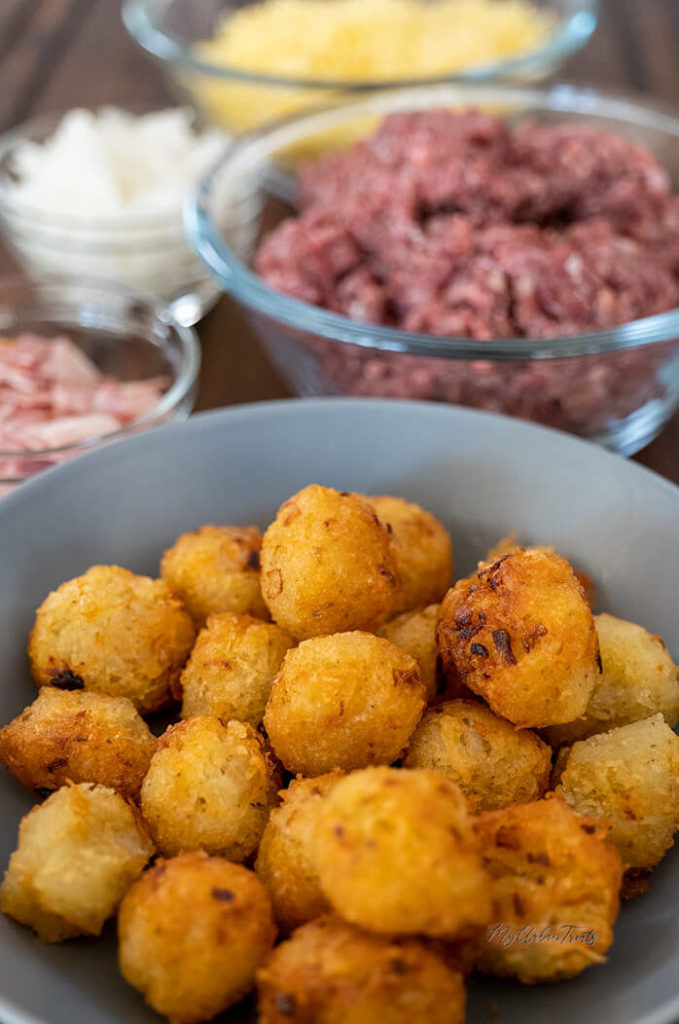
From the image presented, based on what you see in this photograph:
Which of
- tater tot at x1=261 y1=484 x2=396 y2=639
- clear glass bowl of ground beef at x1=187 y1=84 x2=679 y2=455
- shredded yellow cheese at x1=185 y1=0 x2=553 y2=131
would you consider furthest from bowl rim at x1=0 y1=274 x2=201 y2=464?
shredded yellow cheese at x1=185 y1=0 x2=553 y2=131

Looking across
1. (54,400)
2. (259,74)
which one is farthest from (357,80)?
(54,400)

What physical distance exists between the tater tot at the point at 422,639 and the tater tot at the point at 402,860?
0.89ft

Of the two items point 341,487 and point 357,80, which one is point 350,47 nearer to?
point 357,80

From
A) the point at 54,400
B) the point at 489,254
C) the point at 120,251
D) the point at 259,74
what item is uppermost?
the point at 259,74

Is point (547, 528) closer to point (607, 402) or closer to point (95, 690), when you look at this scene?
point (607, 402)

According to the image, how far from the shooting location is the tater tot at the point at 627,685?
937mm

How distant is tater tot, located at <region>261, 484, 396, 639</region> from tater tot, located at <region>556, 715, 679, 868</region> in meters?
0.24

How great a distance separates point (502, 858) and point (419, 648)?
10.4 inches

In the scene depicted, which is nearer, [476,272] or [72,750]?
[72,750]

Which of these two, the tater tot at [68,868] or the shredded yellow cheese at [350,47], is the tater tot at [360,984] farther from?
the shredded yellow cheese at [350,47]

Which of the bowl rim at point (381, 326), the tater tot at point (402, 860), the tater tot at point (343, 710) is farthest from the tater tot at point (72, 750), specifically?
the bowl rim at point (381, 326)

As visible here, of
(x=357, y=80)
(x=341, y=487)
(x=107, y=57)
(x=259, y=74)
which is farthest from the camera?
(x=107, y=57)

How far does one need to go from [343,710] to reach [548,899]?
22cm

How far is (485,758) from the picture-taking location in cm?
87
